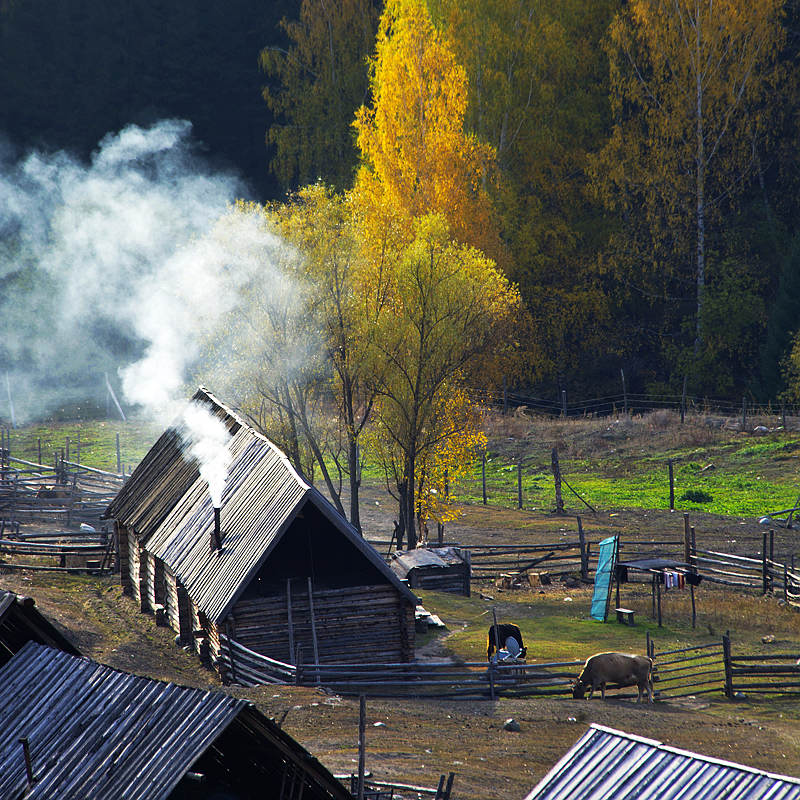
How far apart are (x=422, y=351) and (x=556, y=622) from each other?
10.5 m

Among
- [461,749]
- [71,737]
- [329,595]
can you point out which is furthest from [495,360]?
[71,737]

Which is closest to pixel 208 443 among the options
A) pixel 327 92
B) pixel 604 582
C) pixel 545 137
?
pixel 604 582

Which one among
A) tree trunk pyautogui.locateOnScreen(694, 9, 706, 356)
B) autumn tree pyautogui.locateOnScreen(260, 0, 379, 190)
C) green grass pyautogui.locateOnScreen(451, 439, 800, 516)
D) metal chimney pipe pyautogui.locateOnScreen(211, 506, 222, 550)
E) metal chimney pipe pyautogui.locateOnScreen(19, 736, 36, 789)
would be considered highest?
autumn tree pyautogui.locateOnScreen(260, 0, 379, 190)

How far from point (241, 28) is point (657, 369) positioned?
116ft

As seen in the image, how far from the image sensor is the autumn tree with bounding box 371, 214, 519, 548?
34.7 metres

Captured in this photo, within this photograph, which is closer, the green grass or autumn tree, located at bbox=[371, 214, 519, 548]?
autumn tree, located at bbox=[371, 214, 519, 548]

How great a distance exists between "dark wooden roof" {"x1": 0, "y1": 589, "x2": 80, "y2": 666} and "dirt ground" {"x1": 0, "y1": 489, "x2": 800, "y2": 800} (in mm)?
4173

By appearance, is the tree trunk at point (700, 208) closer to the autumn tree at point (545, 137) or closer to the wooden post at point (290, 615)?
the autumn tree at point (545, 137)

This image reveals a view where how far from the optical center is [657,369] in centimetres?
5856

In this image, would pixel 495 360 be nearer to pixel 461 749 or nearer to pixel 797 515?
pixel 797 515

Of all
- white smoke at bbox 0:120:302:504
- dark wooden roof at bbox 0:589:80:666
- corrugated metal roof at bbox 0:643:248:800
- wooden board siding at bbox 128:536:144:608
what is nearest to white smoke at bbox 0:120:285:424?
white smoke at bbox 0:120:302:504

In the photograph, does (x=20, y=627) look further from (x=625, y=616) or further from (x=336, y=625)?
(x=625, y=616)

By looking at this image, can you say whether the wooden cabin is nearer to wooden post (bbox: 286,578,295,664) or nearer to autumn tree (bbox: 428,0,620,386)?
wooden post (bbox: 286,578,295,664)

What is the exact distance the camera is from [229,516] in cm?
2456
